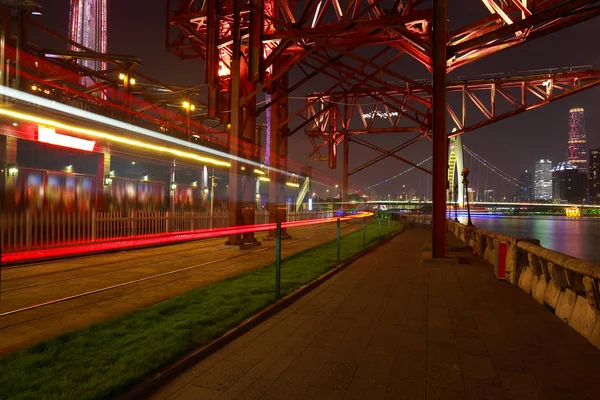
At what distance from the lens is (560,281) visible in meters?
6.11

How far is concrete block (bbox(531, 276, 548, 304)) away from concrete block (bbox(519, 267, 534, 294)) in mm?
314

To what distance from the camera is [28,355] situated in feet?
13.7

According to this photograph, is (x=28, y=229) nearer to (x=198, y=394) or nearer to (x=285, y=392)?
(x=198, y=394)

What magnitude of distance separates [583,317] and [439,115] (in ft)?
22.6

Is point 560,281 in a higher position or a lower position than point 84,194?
lower

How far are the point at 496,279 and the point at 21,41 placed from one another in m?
17.4

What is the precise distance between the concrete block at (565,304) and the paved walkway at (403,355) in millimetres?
148

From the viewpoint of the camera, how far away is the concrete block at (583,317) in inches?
192

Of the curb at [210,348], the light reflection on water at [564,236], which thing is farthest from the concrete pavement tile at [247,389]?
the light reflection on water at [564,236]

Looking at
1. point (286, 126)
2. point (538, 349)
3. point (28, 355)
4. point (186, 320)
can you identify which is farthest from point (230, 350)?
point (286, 126)

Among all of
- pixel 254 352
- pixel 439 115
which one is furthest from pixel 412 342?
pixel 439 115

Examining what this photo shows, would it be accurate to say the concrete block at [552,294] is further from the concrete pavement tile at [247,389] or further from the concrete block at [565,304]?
the concrete pavement tile at [247,389]

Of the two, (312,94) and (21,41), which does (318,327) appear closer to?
(21,41)

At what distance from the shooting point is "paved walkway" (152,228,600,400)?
3580 mm
